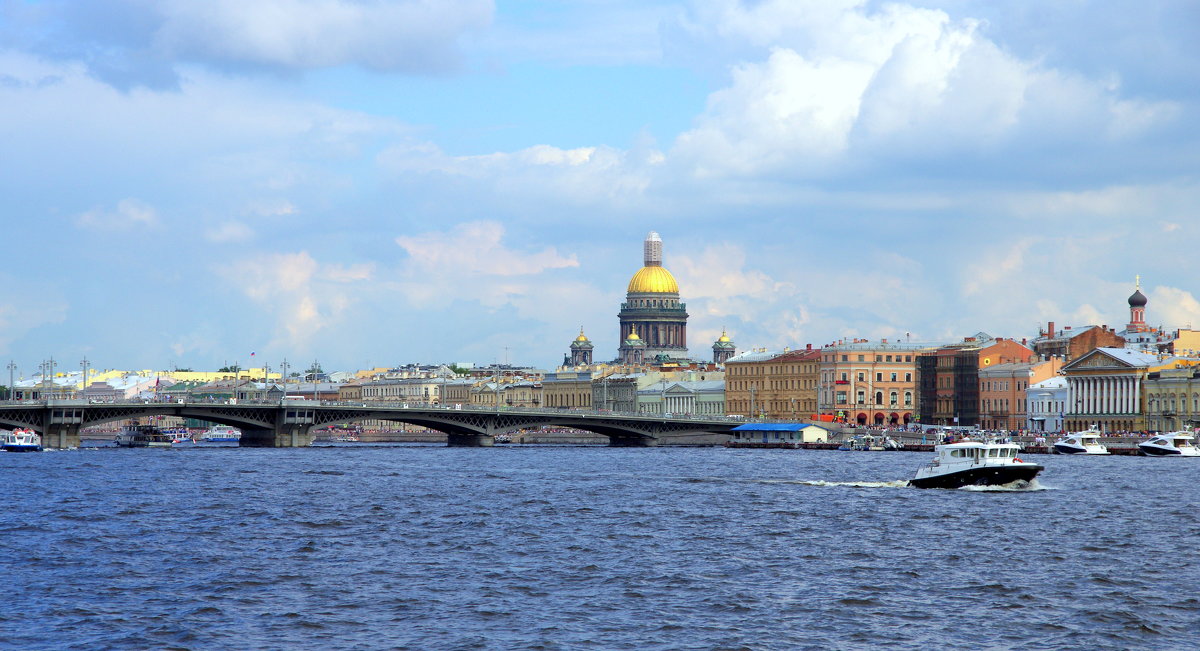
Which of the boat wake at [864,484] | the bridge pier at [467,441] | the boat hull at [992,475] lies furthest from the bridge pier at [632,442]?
the boat hull at [992,475]

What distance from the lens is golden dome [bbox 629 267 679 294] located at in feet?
609

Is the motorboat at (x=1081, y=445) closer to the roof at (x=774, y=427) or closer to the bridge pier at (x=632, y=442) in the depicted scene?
the roof at (x=774, y=427)

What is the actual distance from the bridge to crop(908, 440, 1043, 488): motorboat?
138ft

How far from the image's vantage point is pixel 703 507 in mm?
44688

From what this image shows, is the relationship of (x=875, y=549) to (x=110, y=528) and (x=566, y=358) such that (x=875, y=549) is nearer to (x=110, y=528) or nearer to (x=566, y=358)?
(x=110, y=528)

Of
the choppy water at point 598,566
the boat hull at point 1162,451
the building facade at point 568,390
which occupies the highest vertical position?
the building facade at point 568,390

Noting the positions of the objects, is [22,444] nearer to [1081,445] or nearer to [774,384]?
[1081,445]

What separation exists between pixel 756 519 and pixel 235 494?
51.7 ft

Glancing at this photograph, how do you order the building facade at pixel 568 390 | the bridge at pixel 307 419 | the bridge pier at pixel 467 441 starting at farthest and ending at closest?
the building facade at pixel 568 390 → the bridge pier at pixel 467 441 → the bridge at pixel 307 419

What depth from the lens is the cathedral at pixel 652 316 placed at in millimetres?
183250

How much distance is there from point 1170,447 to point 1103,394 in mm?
26916

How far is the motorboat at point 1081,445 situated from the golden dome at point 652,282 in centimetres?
9755

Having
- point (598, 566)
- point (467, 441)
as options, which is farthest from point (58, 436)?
point (598, 566)

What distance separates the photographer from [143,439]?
4109 inches
